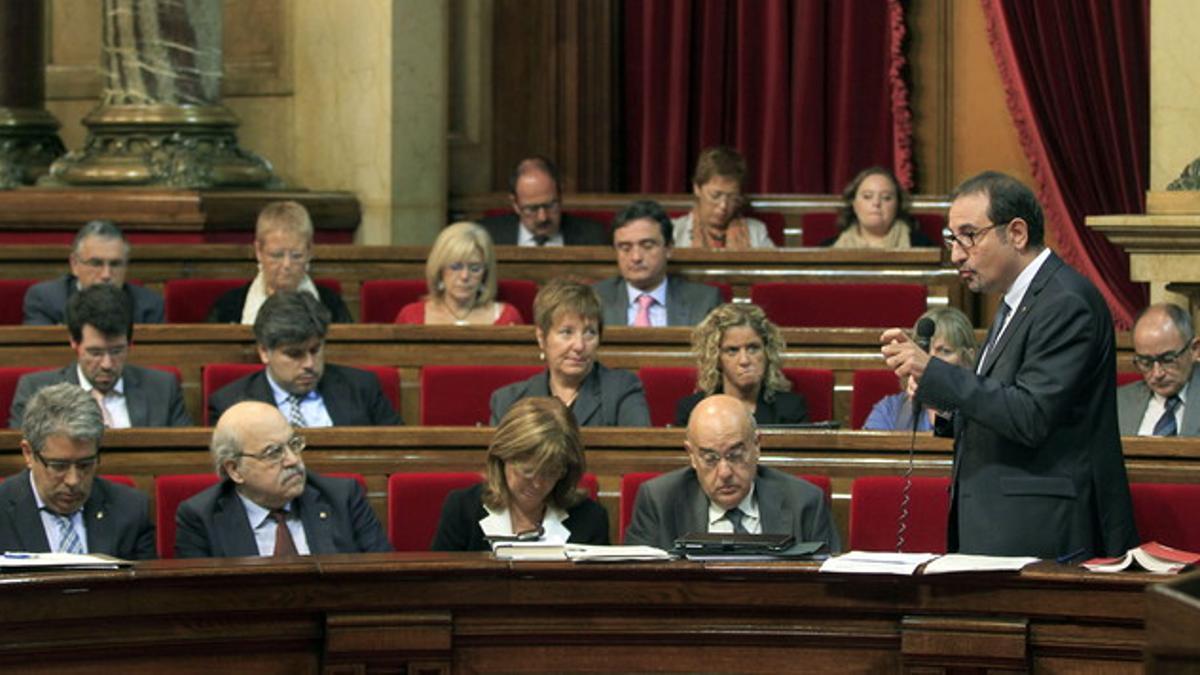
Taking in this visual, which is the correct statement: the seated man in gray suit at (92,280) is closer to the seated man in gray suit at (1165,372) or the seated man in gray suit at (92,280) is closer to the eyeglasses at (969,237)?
the seated man in gray suit at (1165,372)

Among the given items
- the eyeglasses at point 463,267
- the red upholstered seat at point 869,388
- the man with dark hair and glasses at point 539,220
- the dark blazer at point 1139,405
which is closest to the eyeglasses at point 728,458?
the red upholstered seat at point 869,388

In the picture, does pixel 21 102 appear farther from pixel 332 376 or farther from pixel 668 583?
pixel 668 583

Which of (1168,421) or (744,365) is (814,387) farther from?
(1168,421)

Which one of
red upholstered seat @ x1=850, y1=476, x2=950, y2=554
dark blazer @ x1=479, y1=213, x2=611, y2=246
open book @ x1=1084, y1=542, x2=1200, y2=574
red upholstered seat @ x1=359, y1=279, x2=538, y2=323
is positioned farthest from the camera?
dark blazer @ x1=479, y1=213, x2=611, y2=246

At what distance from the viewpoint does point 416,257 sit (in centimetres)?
793

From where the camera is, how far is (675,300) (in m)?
7.22

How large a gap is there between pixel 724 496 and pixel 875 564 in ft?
2.89

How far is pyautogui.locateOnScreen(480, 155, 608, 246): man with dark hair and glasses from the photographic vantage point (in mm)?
8305

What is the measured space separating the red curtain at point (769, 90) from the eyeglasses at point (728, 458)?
5.26m

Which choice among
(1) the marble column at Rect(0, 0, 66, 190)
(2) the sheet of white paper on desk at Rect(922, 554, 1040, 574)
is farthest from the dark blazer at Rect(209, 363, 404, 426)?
(1) the marble column at Rect(0, 0, 66, 190)

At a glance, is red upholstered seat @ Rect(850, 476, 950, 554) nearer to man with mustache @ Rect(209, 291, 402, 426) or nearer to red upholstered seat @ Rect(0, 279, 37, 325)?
man with mustache @ Rect(209, 291, 402, 426)

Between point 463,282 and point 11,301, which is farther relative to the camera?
point 11,301

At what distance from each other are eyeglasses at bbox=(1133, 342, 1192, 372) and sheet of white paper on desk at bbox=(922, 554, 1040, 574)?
221 cm

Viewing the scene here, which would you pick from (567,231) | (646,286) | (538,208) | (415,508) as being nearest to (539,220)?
(538,208)
